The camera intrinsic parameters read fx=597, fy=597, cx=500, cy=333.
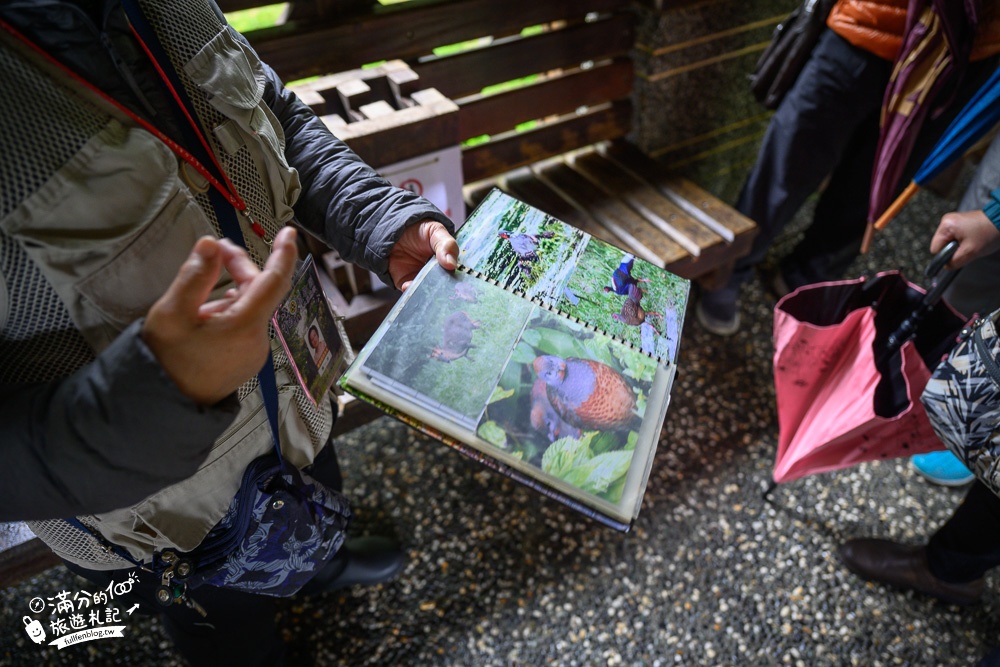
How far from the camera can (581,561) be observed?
73.3 inches

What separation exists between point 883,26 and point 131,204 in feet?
6.94

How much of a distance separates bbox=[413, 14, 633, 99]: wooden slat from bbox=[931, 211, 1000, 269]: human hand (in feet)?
4.48

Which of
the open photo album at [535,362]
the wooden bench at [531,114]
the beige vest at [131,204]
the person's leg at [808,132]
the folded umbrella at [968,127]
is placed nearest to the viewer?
the beige vest at [131,204]

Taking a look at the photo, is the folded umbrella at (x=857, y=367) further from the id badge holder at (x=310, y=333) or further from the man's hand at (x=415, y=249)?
the id badge holder at (x=310, y=333)

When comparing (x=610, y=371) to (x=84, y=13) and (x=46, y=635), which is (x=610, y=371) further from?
(x=46, y=635)

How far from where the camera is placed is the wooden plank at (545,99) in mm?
2199

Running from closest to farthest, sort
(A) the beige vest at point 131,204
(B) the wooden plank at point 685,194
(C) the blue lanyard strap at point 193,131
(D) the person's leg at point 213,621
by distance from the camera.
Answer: (A) the beige vest at point 131,204
(C) the blue lanyard strap at point 193,131
(D) the person's leg at point 213,621
(B) the wooden plank at point 685,194

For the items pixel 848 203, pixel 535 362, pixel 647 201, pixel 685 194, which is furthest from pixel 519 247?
pixel 848 203

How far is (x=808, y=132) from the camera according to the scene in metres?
2.12

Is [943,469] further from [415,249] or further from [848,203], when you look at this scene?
[415,249]

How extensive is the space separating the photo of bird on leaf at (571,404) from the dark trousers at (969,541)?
1.08 metres

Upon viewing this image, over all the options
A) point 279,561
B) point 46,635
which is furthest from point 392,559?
point 46,635

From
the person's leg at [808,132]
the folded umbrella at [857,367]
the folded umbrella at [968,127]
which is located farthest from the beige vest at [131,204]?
the person's leg at [808,132]

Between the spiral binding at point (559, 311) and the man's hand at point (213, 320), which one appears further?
the spiral binding at point (559, 311)
